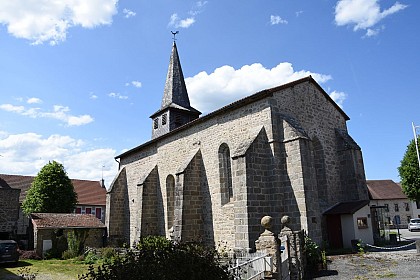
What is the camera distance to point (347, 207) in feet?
49.7

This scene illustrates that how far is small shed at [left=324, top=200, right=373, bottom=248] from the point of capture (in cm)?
1466

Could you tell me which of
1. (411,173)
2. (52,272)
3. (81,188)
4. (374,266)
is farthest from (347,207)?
(81,188)

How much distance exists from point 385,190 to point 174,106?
35523mm

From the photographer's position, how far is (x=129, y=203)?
2500cm

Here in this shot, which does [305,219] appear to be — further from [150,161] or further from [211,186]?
[150,161]

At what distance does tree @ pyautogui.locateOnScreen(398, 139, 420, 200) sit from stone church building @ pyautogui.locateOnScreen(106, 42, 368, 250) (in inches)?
374

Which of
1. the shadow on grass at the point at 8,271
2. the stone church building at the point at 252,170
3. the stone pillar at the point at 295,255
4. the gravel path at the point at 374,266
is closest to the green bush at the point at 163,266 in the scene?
the stone pillar at the point at 295,255

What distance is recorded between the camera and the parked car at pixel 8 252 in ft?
54.4

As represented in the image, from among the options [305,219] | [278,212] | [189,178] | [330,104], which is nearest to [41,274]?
[189,178]

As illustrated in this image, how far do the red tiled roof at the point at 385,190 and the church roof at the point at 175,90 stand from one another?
3082 centimetres

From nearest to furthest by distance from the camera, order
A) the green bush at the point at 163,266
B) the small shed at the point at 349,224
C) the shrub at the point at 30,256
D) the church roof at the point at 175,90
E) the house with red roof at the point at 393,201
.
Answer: the green bush at the point at 163,266, the small shed at the point at 349,224, the shrub at the point at 30,256, the church roof at the point at 175,90, the house with red roof at the point at 393,201

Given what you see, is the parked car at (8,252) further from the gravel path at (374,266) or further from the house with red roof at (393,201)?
the house with red roof at (393,201)

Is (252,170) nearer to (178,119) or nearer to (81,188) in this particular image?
(178,119)

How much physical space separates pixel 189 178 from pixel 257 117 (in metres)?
5.01
